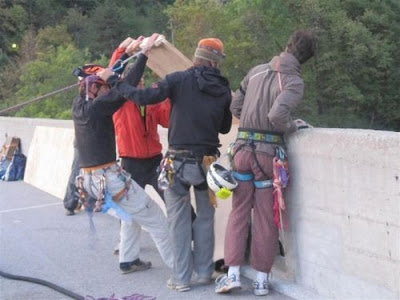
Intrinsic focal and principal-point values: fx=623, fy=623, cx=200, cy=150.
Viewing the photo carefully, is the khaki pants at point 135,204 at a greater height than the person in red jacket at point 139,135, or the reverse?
the person in red jacket at point 139,135

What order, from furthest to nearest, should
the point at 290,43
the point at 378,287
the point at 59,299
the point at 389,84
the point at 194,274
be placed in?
1. the point at 389,84
2. the point at 194,274
3. the point at 59,299
4. the point at 290,43
5. the point at 378,287

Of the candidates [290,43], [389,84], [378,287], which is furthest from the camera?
[389,84]

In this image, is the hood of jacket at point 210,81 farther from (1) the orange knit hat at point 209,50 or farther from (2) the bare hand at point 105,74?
(2) the bare hand at point 105,74

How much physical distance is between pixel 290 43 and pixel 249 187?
3.90 feet

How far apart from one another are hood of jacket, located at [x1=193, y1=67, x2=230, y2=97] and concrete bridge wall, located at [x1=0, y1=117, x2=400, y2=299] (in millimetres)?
728

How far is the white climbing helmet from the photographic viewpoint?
16.2ft

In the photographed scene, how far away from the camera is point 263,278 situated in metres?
5.05

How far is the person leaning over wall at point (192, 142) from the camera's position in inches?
202

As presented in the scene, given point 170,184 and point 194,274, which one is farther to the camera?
point 194,274

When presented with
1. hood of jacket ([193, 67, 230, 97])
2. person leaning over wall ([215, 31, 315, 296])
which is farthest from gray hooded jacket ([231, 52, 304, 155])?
hood of jacket ([193, 67, 230, 97])

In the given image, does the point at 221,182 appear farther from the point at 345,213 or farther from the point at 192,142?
the point at 345,213

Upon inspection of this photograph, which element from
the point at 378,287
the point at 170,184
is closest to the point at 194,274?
the point at 170,184

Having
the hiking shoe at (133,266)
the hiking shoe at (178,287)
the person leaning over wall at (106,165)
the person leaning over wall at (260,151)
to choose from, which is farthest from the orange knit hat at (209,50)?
the hiking shoe at (133,266)

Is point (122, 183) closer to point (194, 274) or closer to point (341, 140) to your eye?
point (194, 274)
